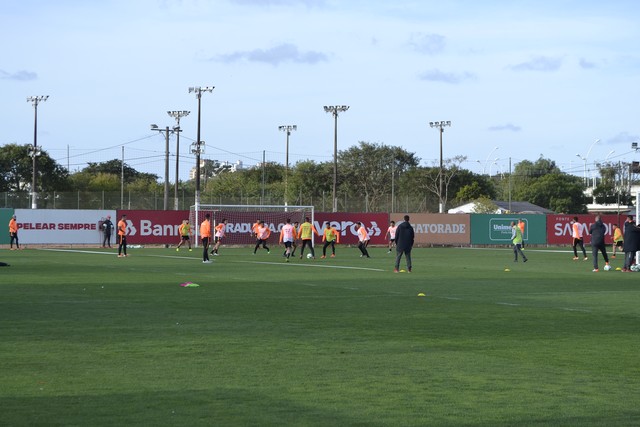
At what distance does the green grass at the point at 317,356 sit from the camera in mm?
8289

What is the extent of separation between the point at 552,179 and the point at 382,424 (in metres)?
119

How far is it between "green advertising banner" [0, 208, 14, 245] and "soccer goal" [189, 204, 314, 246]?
400 inches

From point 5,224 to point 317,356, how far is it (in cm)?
4700

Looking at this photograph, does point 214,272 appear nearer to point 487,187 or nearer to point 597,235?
point 597,235

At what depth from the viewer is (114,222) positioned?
57.6m

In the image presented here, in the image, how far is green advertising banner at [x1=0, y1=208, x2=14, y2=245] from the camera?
181 ft

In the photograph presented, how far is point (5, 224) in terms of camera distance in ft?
181

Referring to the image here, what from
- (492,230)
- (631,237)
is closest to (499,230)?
(492,230)

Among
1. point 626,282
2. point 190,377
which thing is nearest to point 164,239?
point 626,282

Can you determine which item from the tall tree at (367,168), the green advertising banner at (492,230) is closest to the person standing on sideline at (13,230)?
the green advertising banner at (492,230)

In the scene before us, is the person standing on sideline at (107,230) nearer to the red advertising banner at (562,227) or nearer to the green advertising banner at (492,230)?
the green advertising banner at (492,230)

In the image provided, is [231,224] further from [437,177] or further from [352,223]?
[437,177]

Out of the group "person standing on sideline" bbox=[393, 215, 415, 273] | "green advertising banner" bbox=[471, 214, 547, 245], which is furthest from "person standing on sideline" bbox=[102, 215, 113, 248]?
"person standing on sideline" bbox=[393, 215, 415, 273]

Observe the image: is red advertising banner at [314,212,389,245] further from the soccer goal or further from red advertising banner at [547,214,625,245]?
red advertising banner at [547,214,625,245]
